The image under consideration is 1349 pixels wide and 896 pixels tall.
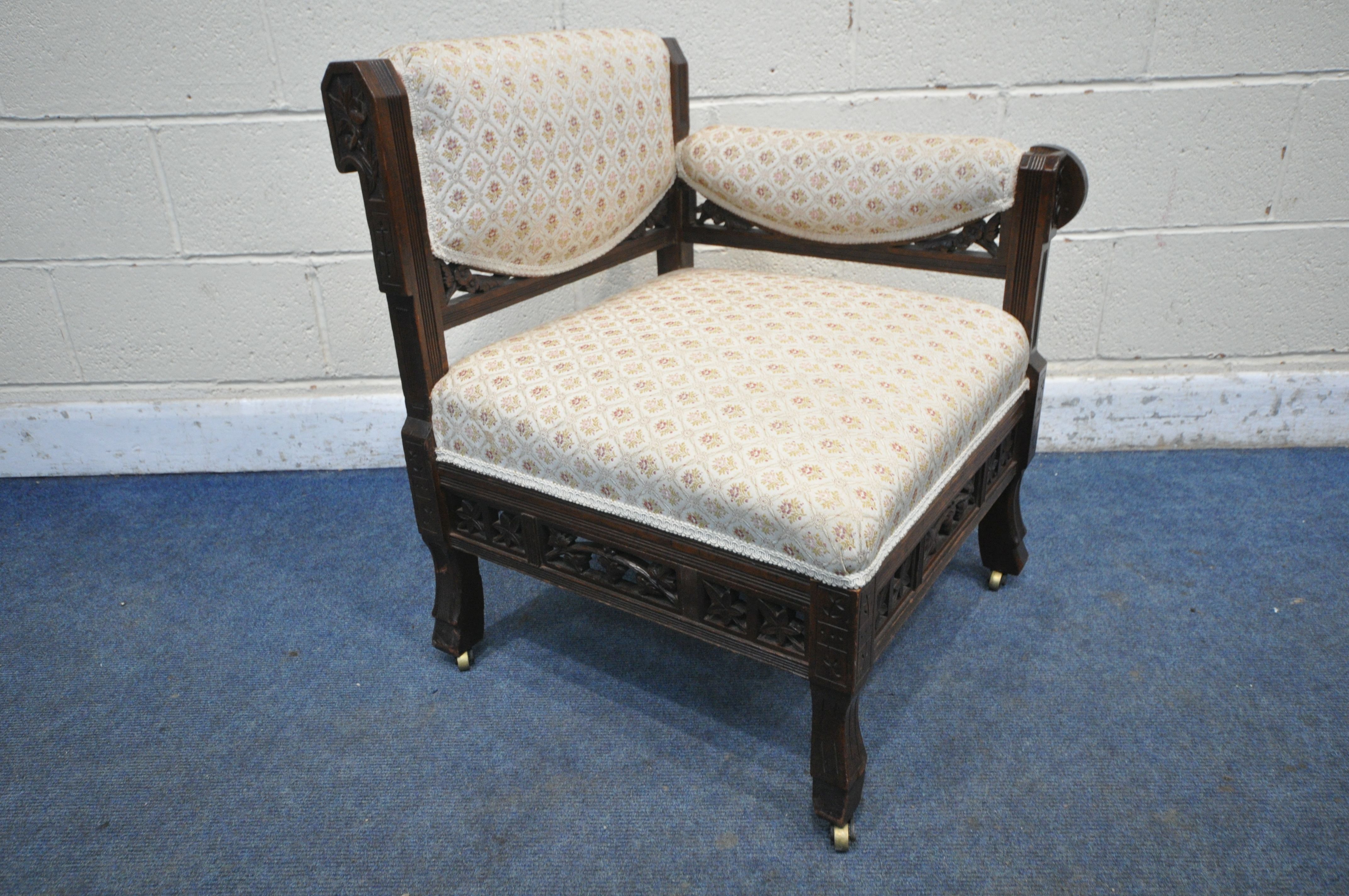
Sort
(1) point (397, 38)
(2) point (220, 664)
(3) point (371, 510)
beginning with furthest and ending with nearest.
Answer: (3) point (371, 510), (1) point (397, 38), (2) point (220, 664)

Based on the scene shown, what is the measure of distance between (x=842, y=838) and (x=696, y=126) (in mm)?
1362

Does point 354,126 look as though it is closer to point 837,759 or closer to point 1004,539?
point 837,759

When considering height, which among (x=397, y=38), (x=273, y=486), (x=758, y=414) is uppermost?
(x=397, y=38)

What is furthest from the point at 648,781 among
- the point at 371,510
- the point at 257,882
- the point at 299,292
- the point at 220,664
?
the point at 299,292

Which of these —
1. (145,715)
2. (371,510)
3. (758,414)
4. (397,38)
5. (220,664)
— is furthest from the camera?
(371,510)

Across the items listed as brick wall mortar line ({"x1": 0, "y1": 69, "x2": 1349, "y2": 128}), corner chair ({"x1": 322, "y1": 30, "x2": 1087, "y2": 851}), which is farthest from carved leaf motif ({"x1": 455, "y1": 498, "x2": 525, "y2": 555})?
brick wall mortar line ({"x1": 0, "y1": 69, "x2": 1349, "y2": 128})

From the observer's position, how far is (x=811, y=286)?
56.4 inches

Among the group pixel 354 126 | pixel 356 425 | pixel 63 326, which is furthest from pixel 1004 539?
pixel 63 326

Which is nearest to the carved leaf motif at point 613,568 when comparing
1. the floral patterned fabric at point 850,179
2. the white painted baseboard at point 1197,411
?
the floral patterned fabric at point 850,179

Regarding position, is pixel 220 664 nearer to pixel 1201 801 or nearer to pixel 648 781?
pixel 648 781

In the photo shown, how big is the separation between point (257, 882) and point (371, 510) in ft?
3.02

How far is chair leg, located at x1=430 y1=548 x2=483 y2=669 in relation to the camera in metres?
1.36

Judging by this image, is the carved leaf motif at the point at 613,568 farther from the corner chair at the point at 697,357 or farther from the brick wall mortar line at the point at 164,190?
the brick wall mortar line at the point at 164,190

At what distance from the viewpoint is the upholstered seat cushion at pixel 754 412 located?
953mm
